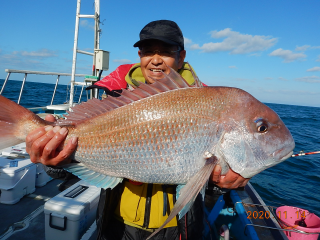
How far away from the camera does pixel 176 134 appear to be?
169 centimetres

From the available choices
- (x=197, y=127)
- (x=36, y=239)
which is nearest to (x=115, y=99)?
(x=197, y=127)

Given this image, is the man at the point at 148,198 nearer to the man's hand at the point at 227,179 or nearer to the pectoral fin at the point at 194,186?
the man's hand at the point at 227,179

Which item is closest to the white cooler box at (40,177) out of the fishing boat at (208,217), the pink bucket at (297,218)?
the fishing boat at (208,217)

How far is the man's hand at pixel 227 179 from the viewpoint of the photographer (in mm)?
1763

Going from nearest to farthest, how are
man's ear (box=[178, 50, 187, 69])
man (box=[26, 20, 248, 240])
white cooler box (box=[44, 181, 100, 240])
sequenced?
man (box=[26, 20, 248, 240]) < man's ear (box=[178, 50, 187, 69]) < white cooler box (box=[44, 181, 100, 240])

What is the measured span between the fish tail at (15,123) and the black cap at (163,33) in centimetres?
138

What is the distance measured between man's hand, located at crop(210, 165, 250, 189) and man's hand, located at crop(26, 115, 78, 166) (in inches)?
50.6

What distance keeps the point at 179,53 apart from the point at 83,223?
2827 millimetres

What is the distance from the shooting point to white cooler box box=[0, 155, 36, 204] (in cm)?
376

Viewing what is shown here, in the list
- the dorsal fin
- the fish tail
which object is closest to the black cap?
the dorsal fin

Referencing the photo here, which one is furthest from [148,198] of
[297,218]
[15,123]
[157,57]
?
[297,218]

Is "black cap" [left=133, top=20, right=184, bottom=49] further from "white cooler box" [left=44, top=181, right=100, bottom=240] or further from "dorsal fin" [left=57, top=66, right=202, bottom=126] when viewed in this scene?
"white cooler box" [left=44, top=181, right=100, bottom=240]

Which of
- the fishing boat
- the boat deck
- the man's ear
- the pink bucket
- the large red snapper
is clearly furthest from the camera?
the pink bucket

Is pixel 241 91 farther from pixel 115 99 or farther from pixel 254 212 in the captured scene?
pixel 254 212
